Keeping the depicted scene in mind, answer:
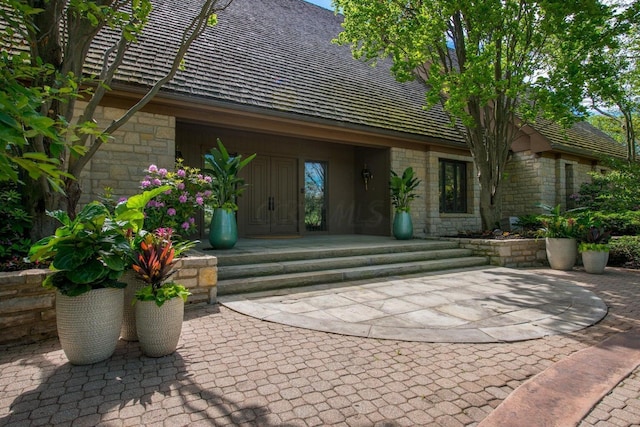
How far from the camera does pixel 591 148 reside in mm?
12891

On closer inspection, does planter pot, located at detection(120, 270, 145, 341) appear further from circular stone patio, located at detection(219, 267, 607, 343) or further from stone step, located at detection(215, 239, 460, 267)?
stone step, located at detection(215, 239, 460, 267)

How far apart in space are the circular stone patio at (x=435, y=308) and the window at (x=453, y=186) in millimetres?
5211

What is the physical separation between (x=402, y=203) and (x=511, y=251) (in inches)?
101

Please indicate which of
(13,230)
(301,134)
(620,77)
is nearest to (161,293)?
(13,230)

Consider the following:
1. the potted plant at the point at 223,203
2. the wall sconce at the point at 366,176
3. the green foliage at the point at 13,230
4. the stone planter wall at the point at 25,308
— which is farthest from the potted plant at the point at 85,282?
the wall sconce at the point at 366,176

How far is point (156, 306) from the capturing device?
2.58 m

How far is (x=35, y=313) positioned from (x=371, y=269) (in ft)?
13.9

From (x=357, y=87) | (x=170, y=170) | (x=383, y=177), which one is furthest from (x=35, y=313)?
(x=357, y=87)

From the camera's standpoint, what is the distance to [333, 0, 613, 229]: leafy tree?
21.1 feet

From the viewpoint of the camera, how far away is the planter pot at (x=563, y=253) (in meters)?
6.68

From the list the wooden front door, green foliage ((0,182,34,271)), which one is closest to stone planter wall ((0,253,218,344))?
green foliage ((0,182,34,271))

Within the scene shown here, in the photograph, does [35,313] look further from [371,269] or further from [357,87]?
[357,87]

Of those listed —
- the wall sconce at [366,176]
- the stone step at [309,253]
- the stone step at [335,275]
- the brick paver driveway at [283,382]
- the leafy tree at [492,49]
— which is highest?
the leafy tree at [492,49]

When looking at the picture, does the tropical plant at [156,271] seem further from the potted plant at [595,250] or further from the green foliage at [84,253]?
the potted plant at [595,250]
